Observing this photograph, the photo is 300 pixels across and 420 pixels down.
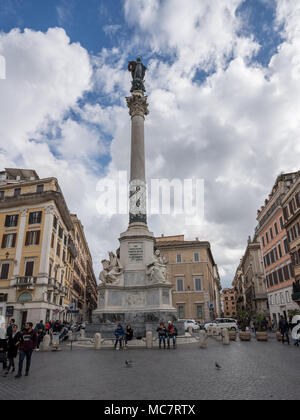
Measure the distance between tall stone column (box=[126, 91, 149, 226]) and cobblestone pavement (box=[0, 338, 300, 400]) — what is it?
1371 centimetres

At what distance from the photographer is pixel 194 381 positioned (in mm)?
7770

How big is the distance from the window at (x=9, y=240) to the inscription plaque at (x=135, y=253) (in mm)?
19818

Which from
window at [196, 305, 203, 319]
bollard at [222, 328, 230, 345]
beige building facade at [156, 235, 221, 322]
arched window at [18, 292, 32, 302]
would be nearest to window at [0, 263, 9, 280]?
arched window at [18, 292, 32, 302]

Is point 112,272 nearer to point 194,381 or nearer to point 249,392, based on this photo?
point 194,381

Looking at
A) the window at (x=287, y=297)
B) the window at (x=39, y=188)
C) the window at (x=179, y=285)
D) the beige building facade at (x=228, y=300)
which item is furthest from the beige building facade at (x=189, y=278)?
the beige building facade at (x=228, y=300)

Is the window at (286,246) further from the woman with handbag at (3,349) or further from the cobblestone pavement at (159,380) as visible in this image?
the woman with handbag at (3,349)

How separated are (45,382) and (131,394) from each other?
274 centimetres

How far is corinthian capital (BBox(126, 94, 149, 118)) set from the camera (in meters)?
27.6

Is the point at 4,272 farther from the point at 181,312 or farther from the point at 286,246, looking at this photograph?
the point at 286,246

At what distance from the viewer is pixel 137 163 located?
25.5 meters

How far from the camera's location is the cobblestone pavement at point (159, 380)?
6.59m

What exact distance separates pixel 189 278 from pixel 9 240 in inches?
1216
